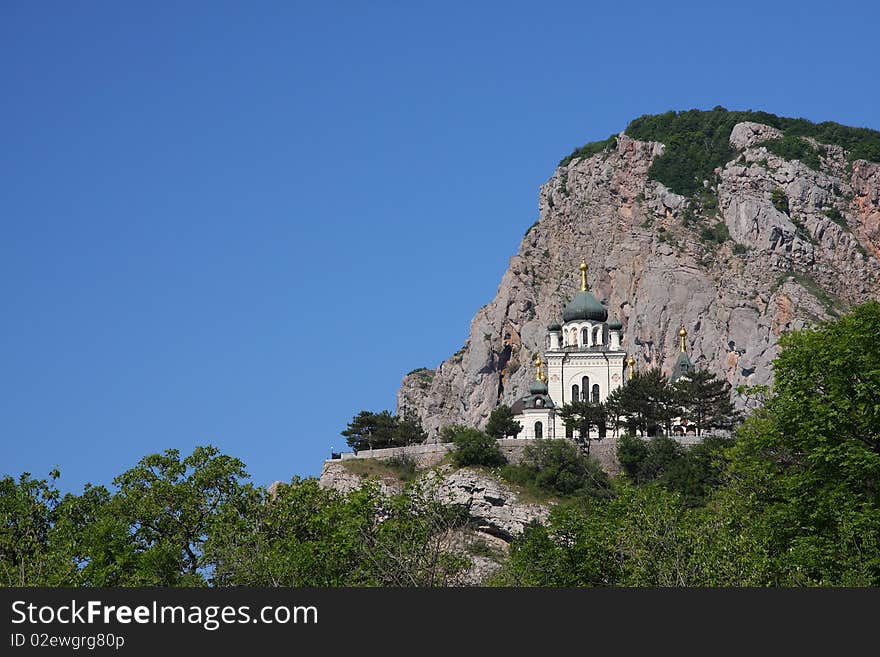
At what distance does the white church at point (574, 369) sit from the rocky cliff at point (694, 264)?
3209 cm

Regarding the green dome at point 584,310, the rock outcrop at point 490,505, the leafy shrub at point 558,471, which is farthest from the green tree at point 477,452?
the green dome at point 584,310

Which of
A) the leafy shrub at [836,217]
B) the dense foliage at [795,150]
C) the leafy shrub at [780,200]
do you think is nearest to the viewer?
the leafy shrub at [780,200]

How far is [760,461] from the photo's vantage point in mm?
59125

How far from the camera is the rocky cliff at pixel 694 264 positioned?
551 feet

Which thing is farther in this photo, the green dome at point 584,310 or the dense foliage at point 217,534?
the green dome at point 584,310

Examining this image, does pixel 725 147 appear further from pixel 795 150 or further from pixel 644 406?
pixel 644 406

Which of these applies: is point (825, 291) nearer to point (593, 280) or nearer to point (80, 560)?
point (593, 280)

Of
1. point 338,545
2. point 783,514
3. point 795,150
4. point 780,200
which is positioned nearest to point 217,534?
point 338,545

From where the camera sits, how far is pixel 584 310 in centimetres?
13475

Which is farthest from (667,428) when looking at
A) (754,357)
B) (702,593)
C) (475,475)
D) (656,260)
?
(702,593)

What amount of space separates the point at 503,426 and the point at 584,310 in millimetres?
14907

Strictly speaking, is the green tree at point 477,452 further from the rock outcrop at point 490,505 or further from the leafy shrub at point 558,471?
the leafy shrub at point 558,471

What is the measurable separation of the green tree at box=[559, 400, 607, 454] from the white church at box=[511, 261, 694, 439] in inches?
143

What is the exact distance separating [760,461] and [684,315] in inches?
4448
